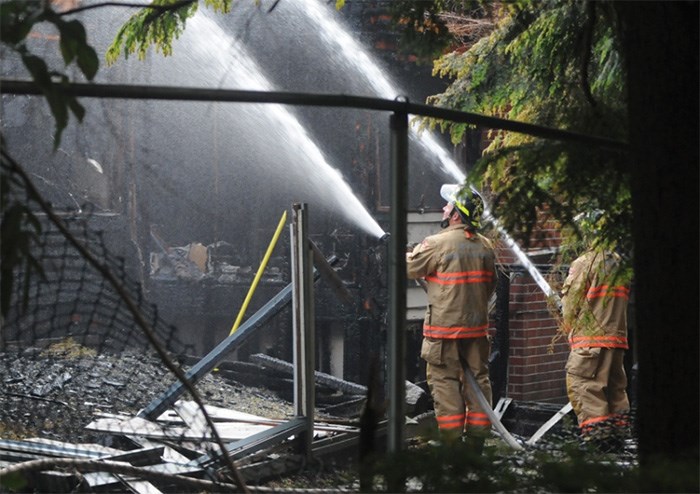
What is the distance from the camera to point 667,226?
250cm

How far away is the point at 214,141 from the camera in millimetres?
12492

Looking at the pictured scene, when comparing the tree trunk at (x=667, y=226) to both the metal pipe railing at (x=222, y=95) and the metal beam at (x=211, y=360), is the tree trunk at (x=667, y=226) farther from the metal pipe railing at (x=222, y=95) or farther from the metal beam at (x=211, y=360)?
the metal beam at (x=211, y=360)

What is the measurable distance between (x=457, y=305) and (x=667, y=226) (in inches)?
216

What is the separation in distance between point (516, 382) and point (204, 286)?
3.72 metres

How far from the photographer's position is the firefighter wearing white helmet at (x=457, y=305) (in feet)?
26.0

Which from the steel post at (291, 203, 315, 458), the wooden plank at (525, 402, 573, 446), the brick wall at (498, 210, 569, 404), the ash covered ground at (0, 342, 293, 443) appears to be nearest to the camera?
the steel post at (291, 203, 315, 458)

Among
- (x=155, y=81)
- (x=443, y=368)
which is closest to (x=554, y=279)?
(x=443, y=368)

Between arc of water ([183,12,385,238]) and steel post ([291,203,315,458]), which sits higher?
arc of water ([183,12,385,238])

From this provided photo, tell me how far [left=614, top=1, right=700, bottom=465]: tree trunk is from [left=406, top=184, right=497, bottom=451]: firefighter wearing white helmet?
210 inches

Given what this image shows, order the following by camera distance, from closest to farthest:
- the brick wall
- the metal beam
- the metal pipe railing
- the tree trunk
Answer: the metal pipe railing < the tree trunk < the metal beam < the brick wall

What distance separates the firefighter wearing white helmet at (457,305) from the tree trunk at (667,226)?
5336 mm

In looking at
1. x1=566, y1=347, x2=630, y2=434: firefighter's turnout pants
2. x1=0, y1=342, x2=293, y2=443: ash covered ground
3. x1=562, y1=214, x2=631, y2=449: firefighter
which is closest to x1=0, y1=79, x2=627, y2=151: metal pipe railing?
x1=0, y1=342, x2=293, y2=443: ash covered ground

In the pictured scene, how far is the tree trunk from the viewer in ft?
8.13

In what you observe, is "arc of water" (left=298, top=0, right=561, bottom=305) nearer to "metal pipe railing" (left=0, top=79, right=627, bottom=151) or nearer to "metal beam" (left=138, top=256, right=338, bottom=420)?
"metal beam" (left=138, top=256, right=338, bottom=420)
